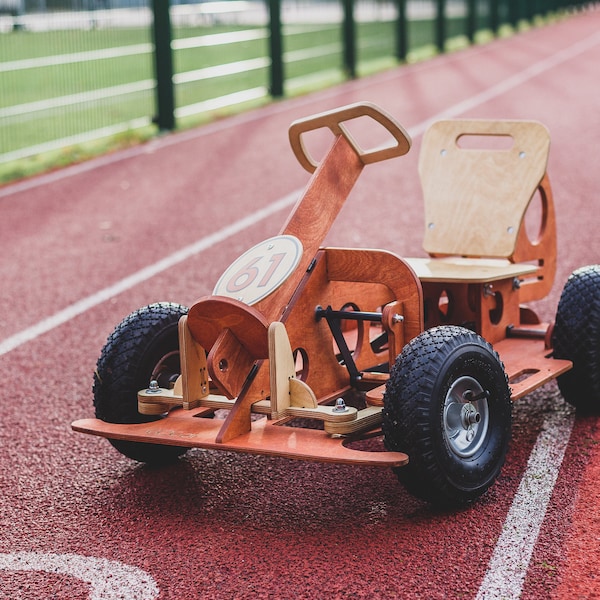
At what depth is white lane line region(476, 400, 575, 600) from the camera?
11.8 ft

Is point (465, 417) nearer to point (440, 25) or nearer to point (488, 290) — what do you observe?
point (488, 290)

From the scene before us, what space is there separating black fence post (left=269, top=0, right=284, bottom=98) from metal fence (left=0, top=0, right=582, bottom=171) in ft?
A: 0.05

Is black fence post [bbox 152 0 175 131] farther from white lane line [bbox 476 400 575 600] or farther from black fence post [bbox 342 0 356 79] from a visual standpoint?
white lane line [bbox 476 400 575 600]

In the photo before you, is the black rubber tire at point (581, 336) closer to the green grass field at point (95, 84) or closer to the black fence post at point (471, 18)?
the green grass field at point (95, 84)

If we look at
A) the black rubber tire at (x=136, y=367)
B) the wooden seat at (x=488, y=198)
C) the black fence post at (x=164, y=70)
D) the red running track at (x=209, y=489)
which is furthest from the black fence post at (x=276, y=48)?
the black rubber tire at (x=136, y=367)

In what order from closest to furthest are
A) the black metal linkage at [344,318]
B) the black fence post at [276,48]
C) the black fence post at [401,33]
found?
the black metal linkage at [344,318]
the black fence post at [276,48]
the black fence post at [401,33]

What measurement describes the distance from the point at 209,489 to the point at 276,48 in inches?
546

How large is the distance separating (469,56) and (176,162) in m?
14.5

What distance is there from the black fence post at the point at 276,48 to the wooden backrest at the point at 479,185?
11.9m

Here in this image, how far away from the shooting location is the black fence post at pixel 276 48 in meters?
17.3

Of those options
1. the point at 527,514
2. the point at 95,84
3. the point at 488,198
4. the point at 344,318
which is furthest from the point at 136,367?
the point at 95,84

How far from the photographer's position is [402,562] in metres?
3.76

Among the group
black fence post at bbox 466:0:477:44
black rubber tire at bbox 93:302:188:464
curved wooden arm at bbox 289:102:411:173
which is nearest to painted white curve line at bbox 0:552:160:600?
black rubber tire at bbox 93:302:188:464

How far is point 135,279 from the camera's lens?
310 inches
